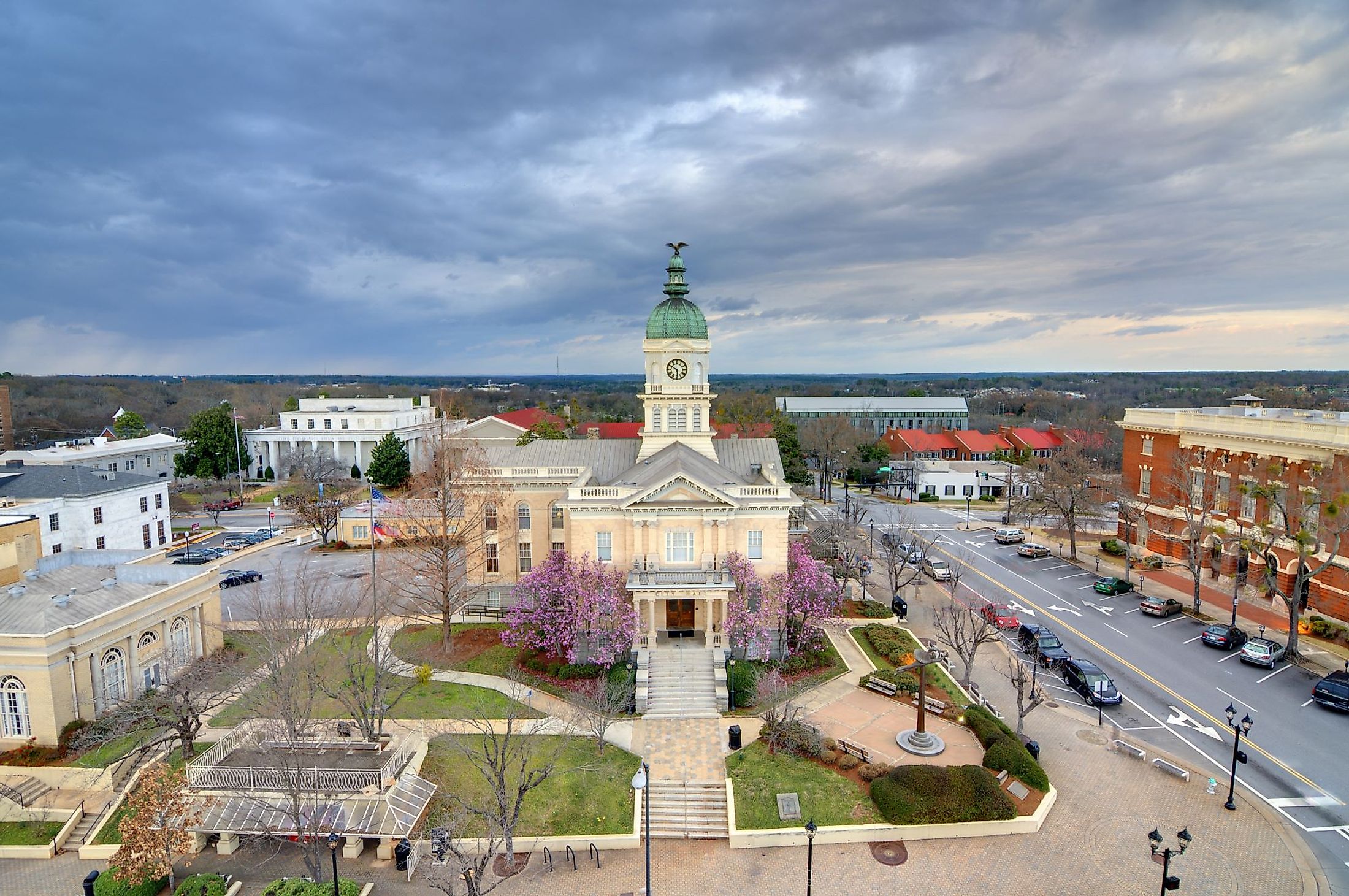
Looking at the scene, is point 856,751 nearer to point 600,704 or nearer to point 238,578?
point 600,704

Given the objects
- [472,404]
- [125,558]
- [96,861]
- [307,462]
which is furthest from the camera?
[472,404]

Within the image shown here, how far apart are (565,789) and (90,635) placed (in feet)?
70.0

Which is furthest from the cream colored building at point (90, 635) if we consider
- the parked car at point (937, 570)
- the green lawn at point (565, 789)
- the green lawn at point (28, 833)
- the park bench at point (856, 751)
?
the parked car at point (937, 570)

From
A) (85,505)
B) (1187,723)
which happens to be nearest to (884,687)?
(1187,723)

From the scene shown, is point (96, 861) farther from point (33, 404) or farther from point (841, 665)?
point (33, 404)

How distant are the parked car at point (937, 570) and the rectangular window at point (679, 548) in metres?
21.6

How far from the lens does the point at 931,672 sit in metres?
35.9

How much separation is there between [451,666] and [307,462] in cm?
6004

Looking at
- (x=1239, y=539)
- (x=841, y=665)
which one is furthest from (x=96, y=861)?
(x=1239, y=539)

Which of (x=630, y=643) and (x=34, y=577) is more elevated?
(x=34, y=577)

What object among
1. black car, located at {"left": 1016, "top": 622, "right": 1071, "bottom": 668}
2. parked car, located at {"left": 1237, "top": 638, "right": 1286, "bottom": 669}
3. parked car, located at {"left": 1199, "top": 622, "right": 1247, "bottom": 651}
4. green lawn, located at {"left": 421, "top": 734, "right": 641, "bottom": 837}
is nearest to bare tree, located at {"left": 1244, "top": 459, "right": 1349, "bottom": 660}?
parked car, located at {"left": 1237, "top": 638, "right": 1286, "bottom": 669}

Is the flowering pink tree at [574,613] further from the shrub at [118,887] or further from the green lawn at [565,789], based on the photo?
the shrub at [118,887]

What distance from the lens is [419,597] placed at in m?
40.5

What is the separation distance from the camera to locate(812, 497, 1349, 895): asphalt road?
25250 millimetres
